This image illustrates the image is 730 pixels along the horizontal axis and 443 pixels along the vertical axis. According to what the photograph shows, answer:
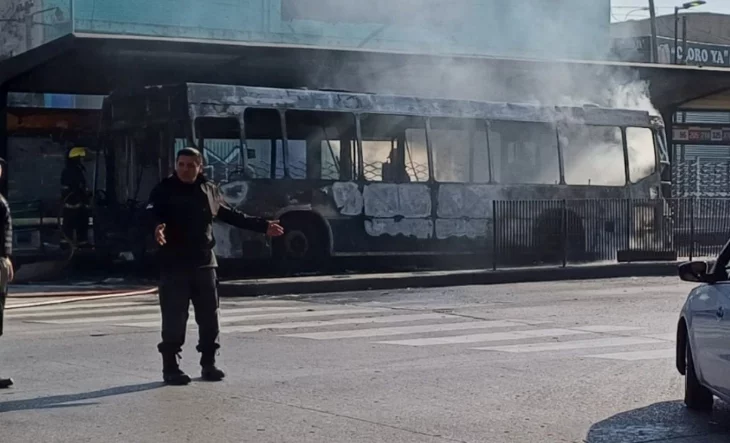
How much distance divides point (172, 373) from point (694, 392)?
3.60 meters

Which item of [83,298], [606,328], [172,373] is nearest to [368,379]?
[172,373]

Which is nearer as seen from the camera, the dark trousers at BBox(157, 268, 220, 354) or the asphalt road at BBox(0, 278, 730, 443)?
the asphalt road at BBox(0, 278, 730, 443)

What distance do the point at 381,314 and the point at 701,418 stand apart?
290 inches

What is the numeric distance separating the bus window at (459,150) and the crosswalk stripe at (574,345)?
10.3 meters

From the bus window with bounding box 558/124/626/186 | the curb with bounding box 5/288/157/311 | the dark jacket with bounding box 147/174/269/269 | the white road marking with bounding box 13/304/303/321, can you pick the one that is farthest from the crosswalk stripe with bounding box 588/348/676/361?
the bus window with bounding box 558/124/626/186

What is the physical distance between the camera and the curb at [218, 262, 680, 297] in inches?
733

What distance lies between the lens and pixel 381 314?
603 inches

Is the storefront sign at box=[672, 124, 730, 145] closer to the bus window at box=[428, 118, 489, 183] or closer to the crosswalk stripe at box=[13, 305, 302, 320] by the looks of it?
the bus window at box=[428, 118, 489, 183]

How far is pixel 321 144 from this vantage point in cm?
2153

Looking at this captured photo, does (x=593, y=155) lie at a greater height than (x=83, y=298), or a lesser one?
greater

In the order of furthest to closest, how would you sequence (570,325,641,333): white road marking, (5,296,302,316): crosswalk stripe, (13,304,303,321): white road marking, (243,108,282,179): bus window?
(243,108,282,179): bus window
(5,296,302,316): crosswalk stripe
(13,304,303,321): white road marking
(570,325,641,333): white road marking

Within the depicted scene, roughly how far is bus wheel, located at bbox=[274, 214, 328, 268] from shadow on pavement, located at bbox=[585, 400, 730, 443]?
12476mm

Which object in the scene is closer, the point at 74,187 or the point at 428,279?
the point at 428,279

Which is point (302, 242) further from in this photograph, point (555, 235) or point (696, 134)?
point (696, 134)
